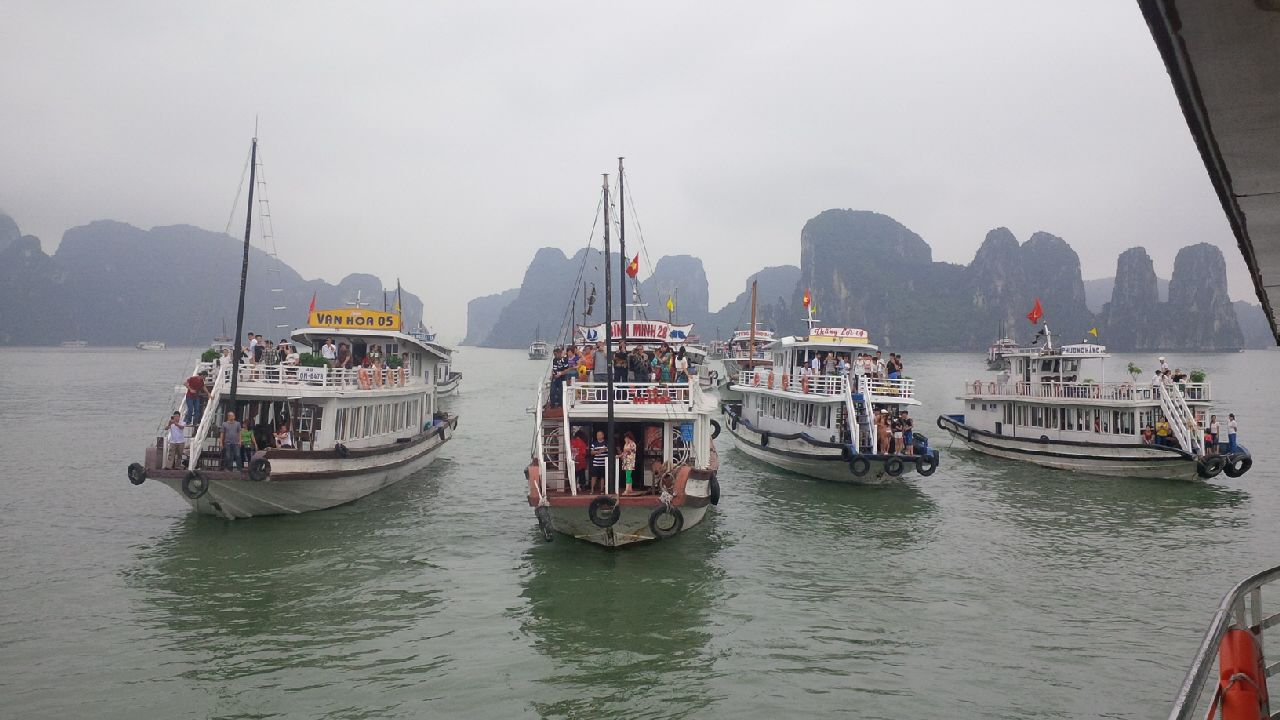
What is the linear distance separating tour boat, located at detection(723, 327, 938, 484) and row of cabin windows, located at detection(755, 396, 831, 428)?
4cm

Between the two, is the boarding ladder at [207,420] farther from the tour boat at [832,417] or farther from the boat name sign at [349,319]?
the tour boat at [832,417]

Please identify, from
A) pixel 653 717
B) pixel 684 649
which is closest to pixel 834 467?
pixel 684 649

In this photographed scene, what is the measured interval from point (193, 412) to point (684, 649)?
14.9 meters

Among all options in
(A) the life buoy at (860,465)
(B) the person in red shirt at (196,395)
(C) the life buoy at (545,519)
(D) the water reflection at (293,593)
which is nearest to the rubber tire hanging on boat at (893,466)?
(A) the life buoy at (860,465)

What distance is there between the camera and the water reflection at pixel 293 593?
36.9 feet

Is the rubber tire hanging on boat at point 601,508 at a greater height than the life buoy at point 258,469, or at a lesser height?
lesser

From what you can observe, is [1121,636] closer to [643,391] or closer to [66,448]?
[643,391]

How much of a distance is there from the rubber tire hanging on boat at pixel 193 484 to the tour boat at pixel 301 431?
0.02 metres

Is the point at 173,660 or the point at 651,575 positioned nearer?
the point at 173,660

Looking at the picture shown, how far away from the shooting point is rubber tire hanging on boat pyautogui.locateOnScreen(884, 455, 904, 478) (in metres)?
23.7

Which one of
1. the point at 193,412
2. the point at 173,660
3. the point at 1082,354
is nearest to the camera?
the point at 173,660

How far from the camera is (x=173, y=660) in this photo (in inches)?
442

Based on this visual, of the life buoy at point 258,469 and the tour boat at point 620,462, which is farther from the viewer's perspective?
the life buoy at point 258,469

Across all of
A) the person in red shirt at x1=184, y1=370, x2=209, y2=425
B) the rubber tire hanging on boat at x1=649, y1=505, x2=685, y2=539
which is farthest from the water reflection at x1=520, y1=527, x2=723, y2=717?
the person in red shirt at x1=184, y1=370, x2=209, y2=425
